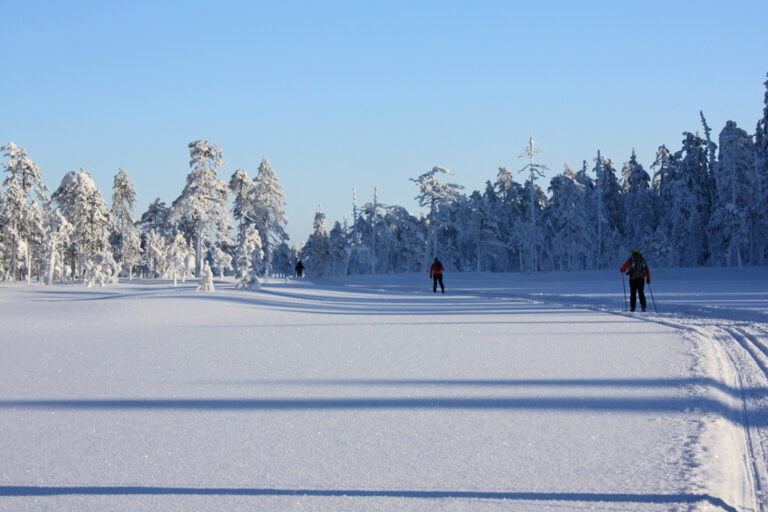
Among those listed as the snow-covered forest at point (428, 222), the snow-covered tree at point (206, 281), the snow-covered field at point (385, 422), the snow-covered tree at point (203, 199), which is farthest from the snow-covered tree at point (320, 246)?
the snow-covered field at point (385, 422)

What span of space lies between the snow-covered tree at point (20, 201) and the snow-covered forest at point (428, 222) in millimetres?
100

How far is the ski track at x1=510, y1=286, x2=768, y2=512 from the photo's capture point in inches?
165

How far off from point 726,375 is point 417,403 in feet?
14.0

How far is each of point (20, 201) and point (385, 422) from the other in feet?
169

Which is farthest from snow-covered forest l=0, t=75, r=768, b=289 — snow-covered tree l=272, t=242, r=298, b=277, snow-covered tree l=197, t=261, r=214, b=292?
snow-covered tree l=272, t=242, r=298, b=277

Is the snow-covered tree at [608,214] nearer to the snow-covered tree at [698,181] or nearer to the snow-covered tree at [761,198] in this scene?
the snow-covered tree at [698,181]

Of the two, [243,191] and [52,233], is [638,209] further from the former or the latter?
[52,233]

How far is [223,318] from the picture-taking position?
16125 millimetres

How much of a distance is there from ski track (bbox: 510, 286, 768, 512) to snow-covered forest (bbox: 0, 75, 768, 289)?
18.9m

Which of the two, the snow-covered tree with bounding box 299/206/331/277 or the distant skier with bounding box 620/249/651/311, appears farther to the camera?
the snow-covered tree with bounding box 299/206/331/277

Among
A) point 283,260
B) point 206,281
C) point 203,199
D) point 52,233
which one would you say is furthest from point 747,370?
point 283,260

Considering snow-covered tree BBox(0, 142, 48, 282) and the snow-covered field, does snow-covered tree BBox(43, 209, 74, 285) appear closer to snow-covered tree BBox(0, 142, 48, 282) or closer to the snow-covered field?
snow-covered tree BBox(0, 142, 48, 282)

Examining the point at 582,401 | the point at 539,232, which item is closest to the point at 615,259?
the point at 539,232

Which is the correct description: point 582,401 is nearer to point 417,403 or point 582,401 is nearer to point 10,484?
point 417,403
